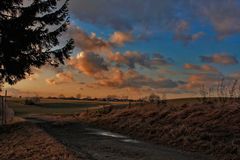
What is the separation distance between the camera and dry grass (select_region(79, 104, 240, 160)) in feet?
56.1

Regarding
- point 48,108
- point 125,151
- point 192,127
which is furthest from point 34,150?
point 48,108

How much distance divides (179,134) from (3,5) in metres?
13.4

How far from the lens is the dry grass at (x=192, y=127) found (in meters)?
17.1

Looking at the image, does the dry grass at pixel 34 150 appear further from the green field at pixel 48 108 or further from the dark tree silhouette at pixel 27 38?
the green field at pixel 48 108

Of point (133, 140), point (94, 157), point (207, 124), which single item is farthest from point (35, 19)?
point (94, 157)

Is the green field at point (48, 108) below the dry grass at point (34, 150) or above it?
above

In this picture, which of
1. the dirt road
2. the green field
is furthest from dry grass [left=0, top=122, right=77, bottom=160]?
the green field

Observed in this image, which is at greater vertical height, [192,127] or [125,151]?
[192,127]

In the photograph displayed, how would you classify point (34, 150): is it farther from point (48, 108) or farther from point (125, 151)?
point (48, 108)

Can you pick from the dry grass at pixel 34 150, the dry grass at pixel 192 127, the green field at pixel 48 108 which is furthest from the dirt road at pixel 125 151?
the green field at pixel 48 108

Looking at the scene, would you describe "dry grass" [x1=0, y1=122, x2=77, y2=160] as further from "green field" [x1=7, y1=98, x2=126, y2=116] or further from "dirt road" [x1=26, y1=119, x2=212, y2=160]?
"green field" [x1=7, y1=98, x2=126, y2=116]

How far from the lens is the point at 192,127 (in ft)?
67.9

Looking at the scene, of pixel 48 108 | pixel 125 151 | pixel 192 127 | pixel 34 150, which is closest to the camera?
pixel 125 151

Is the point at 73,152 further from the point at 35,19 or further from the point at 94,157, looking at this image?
the point at 35,19
